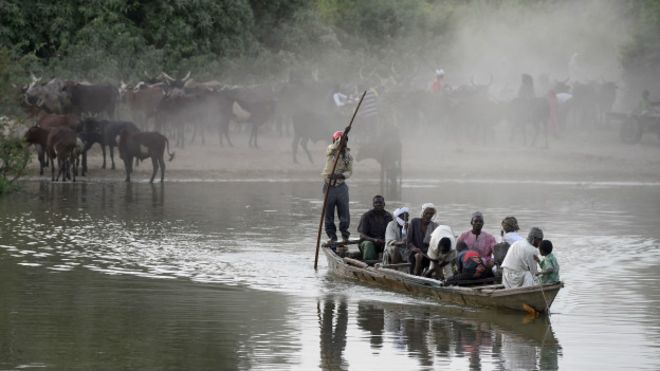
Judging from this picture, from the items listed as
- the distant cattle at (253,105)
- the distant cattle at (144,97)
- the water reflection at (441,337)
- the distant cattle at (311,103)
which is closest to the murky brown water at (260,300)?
the water reflection at (441,337)

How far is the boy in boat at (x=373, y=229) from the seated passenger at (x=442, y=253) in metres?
1.79

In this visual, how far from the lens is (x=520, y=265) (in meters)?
16.4

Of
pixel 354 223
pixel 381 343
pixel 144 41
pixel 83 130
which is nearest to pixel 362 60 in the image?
pixel 144 41

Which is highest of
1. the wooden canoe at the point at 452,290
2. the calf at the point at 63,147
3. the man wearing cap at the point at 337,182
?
the calf at the point at 63,147

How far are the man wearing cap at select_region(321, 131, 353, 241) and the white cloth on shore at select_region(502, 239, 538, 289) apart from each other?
192 inches

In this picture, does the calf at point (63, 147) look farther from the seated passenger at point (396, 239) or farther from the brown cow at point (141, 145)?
the seated passenger at point (396, 239)

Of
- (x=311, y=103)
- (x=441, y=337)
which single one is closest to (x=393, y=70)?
(x=311, y=103)

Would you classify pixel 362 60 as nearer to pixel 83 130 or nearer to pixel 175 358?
pixel 83 130

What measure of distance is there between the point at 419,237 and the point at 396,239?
2.18 feet

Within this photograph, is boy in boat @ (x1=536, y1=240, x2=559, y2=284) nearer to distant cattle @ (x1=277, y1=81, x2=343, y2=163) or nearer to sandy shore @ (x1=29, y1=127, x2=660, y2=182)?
sandy shore @ (x1=29, y1=127, x2=660, y2=182)

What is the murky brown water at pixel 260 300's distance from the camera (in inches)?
557

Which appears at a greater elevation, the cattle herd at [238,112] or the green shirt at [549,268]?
the cattle herd at [238,112]

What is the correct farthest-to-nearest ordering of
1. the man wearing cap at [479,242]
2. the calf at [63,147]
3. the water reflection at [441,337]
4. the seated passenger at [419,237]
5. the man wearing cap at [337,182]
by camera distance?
the calf at [63,147]
the man wearing cap at [337,182]
the seated passenger at [419,237]
the man wearing cap at [479,242]
the water reflection at [441,337]

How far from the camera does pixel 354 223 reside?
26.9m
